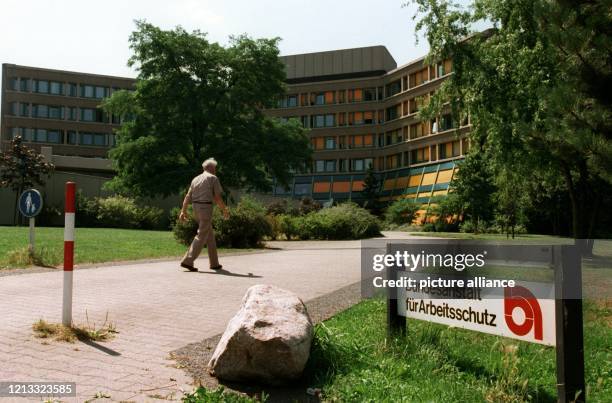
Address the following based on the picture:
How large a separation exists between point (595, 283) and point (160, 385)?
9135 millimetres

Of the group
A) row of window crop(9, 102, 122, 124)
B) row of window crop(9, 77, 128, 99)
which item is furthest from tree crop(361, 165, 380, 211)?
row of window crop(9, 77, 128, 99)

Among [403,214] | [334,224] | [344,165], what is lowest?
[334,224]

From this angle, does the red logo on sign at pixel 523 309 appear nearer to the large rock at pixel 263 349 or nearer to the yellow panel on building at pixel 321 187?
the large rock at pixel 263 349

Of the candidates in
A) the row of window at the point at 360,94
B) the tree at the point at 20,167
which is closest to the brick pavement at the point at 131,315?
the tree at the point at 20,167

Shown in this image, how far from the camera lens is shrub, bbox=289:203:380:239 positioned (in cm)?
2702

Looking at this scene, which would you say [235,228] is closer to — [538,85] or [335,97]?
[538,85]

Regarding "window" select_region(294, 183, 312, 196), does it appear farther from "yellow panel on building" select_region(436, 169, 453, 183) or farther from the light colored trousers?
the light colored trousers

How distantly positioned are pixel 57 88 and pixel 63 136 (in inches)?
273

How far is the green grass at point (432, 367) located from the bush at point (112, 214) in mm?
33158

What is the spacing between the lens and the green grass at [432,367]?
3.81 meters

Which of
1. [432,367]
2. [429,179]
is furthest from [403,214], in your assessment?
[432,367]

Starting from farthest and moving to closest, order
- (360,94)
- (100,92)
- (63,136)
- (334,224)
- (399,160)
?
(100,92)
(63,136)
(360,94)
(399,160)
(334,224)

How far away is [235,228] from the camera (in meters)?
17.4

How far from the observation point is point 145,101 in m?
38.6
